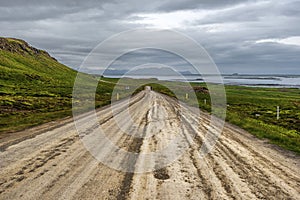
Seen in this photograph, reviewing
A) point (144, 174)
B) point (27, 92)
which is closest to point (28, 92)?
point (27, 92)

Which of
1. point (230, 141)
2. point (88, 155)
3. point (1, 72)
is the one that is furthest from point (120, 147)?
point (1, 72)

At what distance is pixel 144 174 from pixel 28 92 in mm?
52248

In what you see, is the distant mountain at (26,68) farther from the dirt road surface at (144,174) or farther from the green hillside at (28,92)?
the dirt road surface at (144,174)

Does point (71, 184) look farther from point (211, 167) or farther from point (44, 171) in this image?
point (211, 167)

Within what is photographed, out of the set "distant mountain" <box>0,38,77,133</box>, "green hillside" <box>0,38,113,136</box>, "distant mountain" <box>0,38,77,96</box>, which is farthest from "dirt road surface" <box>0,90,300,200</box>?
"distant mountain" <box>0,38,77,96</box>

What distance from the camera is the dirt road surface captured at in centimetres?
636

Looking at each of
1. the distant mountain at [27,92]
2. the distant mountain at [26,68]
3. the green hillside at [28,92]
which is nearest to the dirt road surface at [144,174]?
the green hillside at [28,92]

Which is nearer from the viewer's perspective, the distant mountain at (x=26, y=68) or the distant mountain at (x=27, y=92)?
the distant mountain at (x=27, y=92)

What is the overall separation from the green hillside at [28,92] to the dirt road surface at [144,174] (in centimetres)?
609

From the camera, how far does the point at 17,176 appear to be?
7.23 meters

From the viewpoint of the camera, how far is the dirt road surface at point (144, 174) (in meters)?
6.36

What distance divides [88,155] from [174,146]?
3275mm

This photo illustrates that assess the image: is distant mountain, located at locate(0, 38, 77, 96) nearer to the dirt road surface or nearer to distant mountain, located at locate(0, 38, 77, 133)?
distant mountain, located at locate(0, 38, 77, 133)

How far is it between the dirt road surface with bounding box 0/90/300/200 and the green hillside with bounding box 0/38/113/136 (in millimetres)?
6085
